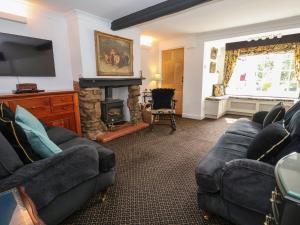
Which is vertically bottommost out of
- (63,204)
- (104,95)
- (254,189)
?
(63,204)

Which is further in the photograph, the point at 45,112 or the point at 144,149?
the point at 144,149

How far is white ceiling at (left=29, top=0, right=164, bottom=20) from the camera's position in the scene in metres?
2.67

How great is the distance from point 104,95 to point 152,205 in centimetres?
283

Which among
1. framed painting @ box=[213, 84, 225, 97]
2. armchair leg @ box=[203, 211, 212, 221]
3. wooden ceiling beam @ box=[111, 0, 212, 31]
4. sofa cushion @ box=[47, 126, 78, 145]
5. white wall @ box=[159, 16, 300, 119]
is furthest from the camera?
framed painting @ box=[213, 84, 225, 97]

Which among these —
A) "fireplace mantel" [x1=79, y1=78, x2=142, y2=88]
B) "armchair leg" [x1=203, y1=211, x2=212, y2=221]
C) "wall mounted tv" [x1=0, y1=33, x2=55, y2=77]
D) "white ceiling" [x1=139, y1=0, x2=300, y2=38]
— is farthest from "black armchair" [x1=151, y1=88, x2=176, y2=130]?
"armchair leg" [x1=203, y1=211, x2=212, y2=221]

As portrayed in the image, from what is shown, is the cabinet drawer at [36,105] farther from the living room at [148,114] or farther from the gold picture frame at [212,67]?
the gold picture frame at [212,67]

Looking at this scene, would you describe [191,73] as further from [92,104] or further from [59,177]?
[59,177]

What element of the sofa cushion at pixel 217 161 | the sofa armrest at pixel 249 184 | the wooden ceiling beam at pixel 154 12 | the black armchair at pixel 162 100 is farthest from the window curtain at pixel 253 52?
the sofa armrest at pixel 249 184

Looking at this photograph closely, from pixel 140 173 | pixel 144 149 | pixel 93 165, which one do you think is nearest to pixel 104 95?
pixel 144 149

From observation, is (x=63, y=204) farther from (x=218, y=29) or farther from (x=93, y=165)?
(x=218, y=29)

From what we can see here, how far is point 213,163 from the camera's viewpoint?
4.75ft

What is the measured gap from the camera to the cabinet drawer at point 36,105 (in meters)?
2.43

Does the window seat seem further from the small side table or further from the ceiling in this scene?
the small side table

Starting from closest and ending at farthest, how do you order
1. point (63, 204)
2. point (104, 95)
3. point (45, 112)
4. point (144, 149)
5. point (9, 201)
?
point (9, 201) < point (63, 204) < point (45, 112) < point (144, 149) < point (104, 95)
